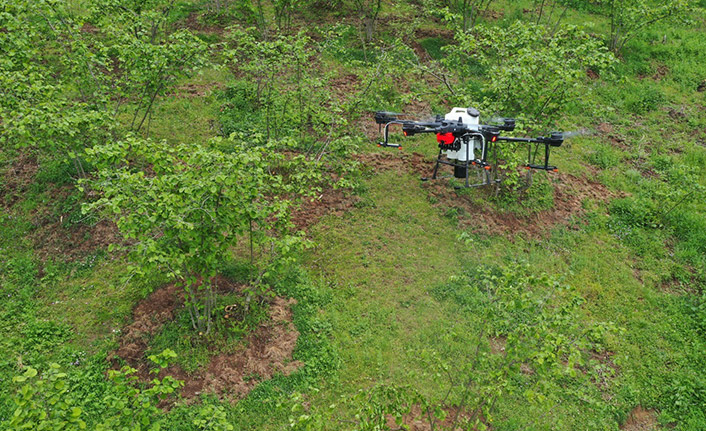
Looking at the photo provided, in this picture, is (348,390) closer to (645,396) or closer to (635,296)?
(645,396)

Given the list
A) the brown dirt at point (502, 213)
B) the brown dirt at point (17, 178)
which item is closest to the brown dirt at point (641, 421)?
the brown dirt at point (502, 213)

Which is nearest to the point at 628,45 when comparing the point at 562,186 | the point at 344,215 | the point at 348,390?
the point at 562,186

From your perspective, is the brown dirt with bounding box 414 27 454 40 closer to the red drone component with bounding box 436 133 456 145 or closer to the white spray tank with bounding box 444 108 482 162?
the white spray tank with bounding box 444 108 482 162

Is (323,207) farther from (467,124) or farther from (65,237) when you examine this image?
(65,237)

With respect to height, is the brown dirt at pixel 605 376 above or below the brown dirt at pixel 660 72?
below

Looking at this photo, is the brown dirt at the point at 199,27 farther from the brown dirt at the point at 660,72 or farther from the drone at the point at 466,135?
the brown dirt at the point at 660,72

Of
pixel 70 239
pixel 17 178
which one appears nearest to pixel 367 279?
pixel 70 239
